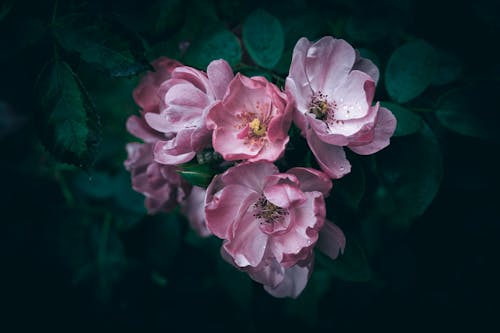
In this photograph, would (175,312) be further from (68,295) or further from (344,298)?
(344,298)

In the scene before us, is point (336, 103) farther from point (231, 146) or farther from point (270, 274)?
point (270, 274)

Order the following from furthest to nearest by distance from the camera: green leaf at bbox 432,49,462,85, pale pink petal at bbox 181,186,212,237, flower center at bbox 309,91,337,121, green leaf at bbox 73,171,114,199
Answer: green leaf at bbox 73,171,114,199
pale pink petal at bbox 181,186,212,237
green leaf at bbox 432,49,462,85
flower center at bbox 309,91,337,121

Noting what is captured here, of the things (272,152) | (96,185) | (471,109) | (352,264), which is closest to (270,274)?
(352,264)

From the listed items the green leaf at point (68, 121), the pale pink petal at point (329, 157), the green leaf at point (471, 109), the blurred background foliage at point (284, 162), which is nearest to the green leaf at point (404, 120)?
the blurred background foliage at point (284, 162)

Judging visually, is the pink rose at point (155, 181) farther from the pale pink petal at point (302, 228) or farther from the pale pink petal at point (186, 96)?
the pale pink petal at point (302, 228)

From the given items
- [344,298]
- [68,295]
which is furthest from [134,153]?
[344,298]

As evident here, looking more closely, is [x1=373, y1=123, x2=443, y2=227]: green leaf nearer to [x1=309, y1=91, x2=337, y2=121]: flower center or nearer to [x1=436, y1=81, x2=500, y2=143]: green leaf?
[x1=436, y1=81, x2=500, y2=143]: green leaf

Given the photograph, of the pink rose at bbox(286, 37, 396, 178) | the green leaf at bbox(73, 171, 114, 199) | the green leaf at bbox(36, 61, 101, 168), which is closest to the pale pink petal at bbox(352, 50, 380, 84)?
the pink rose at bbox(286, 37, 396, 178)

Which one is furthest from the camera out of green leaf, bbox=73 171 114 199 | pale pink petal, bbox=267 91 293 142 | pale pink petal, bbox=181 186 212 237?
green leaf, bbox=73 171 114 199
